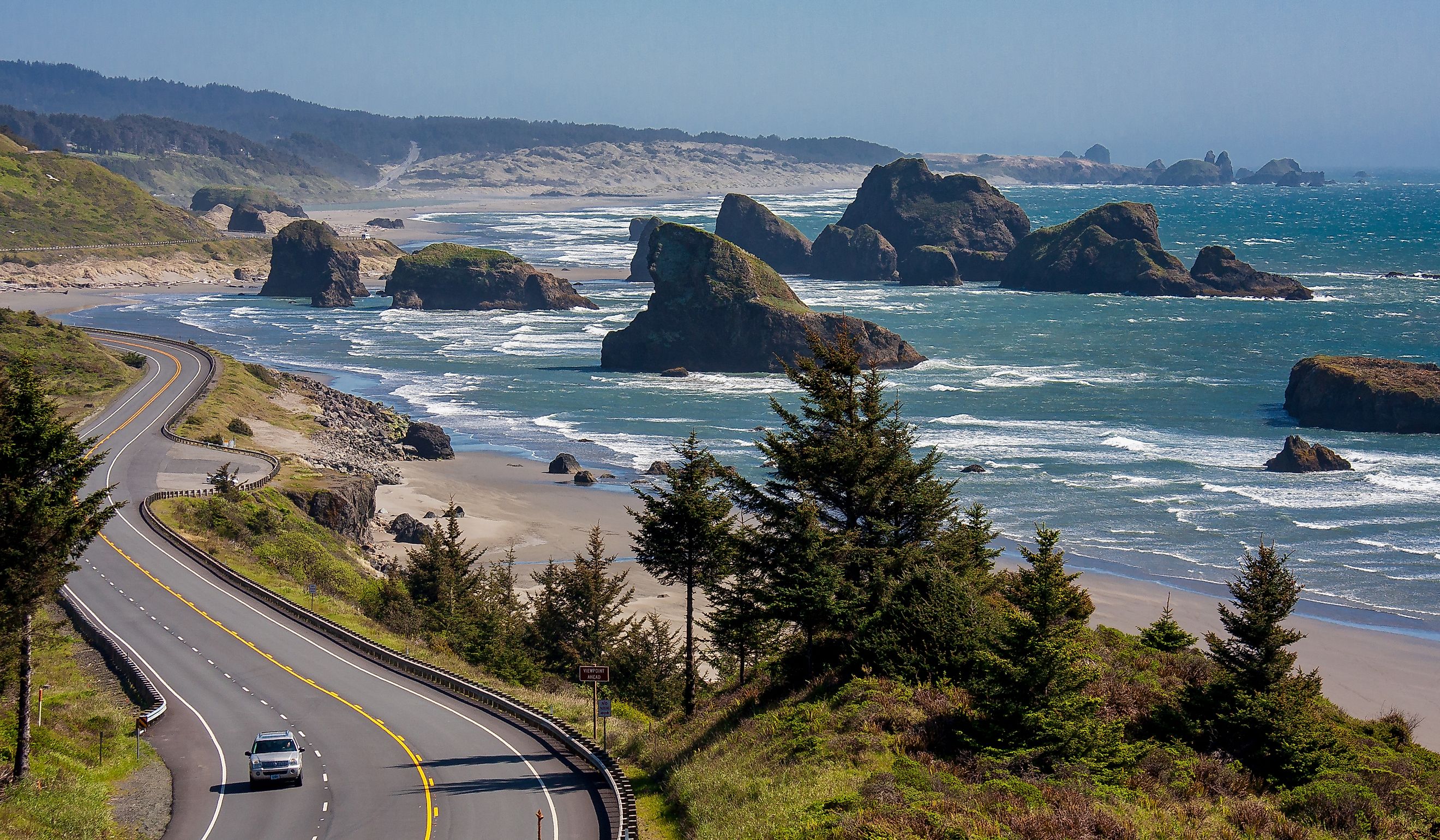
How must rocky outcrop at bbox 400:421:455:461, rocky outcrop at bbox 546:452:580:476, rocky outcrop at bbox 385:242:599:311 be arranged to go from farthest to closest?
rocky outcrop at bbox 385:242:599:311
rocky outcrop at bbox 400:421:455:461
rocky outcrop at bbox 546:452:580:476

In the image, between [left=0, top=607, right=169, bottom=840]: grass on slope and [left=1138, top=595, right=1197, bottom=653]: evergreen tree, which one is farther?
[left=1138, top=595, right=1197, bottom=653]: evergreen tree

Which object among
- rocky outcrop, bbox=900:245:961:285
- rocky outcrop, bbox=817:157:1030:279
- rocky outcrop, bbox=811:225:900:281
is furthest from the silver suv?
rocky outcrop, bbox=817:157:1030:279

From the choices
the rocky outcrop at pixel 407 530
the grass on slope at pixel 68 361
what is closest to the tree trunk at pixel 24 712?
the rocky outcrop at pixel 407 530

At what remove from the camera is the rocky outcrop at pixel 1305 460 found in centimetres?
6644

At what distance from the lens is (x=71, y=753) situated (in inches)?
989

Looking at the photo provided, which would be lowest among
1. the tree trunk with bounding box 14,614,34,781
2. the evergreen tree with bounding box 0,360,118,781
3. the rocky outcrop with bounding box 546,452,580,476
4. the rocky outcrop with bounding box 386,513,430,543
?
the rocky outcrop with bounding box 386,513,430,543

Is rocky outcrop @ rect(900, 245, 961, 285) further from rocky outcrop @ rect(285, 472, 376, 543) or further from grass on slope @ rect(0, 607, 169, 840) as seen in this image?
grass on slope @ rect(0, 607, 169, 840)

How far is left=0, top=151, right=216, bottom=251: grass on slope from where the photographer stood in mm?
172125

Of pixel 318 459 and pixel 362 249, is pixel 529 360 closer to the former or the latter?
pixel 318 459

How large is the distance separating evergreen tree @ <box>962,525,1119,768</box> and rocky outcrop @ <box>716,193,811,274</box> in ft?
522

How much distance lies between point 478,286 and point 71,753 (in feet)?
414

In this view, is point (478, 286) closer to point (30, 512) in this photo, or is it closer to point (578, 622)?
point (578, 622)

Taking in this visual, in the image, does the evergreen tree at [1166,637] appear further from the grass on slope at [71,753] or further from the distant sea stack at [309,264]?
the distant sea stack at [309,264]

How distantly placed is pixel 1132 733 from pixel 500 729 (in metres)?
14.6
